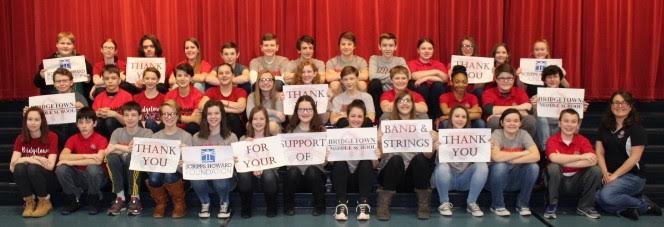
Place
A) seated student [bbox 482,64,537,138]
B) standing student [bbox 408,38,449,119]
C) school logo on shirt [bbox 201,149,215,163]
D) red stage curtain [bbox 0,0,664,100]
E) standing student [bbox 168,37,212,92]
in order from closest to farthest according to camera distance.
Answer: school logo on shirt [bbox 201,149,215,163], seated student [bbox 482,64,537,138], standing student [bbox 408,38,449,119], standing student [bbox 168,37,212,92], red stage curtain [bbox 0,0,664,100]

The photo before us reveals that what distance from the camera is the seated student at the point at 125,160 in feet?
18.6

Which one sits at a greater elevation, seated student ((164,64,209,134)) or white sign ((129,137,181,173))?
seated student ((164,64,209,134))

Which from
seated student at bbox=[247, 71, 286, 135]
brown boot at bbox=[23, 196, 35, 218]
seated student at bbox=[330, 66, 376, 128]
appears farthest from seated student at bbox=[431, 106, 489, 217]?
brown boot at bbox=[23, 196, 35, 218]

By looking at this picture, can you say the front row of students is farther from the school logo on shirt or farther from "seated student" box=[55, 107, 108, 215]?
the school logo on shirt

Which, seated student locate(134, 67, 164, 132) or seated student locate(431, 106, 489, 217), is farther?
seated student locate(134, 67, 164, 132)

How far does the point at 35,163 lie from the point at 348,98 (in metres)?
2.85

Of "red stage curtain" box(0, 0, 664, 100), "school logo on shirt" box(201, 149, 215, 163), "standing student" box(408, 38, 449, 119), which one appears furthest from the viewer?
"red stage curtain" box(0, 0, 664, 100)

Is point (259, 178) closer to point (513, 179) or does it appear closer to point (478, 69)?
point (513, 179)

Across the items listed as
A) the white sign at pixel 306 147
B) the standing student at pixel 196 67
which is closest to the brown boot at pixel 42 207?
the standing student at pixel 196 67

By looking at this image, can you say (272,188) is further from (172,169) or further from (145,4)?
(145,4)

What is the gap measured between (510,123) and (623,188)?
3.65ft

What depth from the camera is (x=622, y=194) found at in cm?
555

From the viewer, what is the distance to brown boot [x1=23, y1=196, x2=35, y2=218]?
221 inches

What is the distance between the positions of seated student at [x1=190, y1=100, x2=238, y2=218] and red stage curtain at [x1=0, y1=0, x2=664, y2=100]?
8.49 feet
